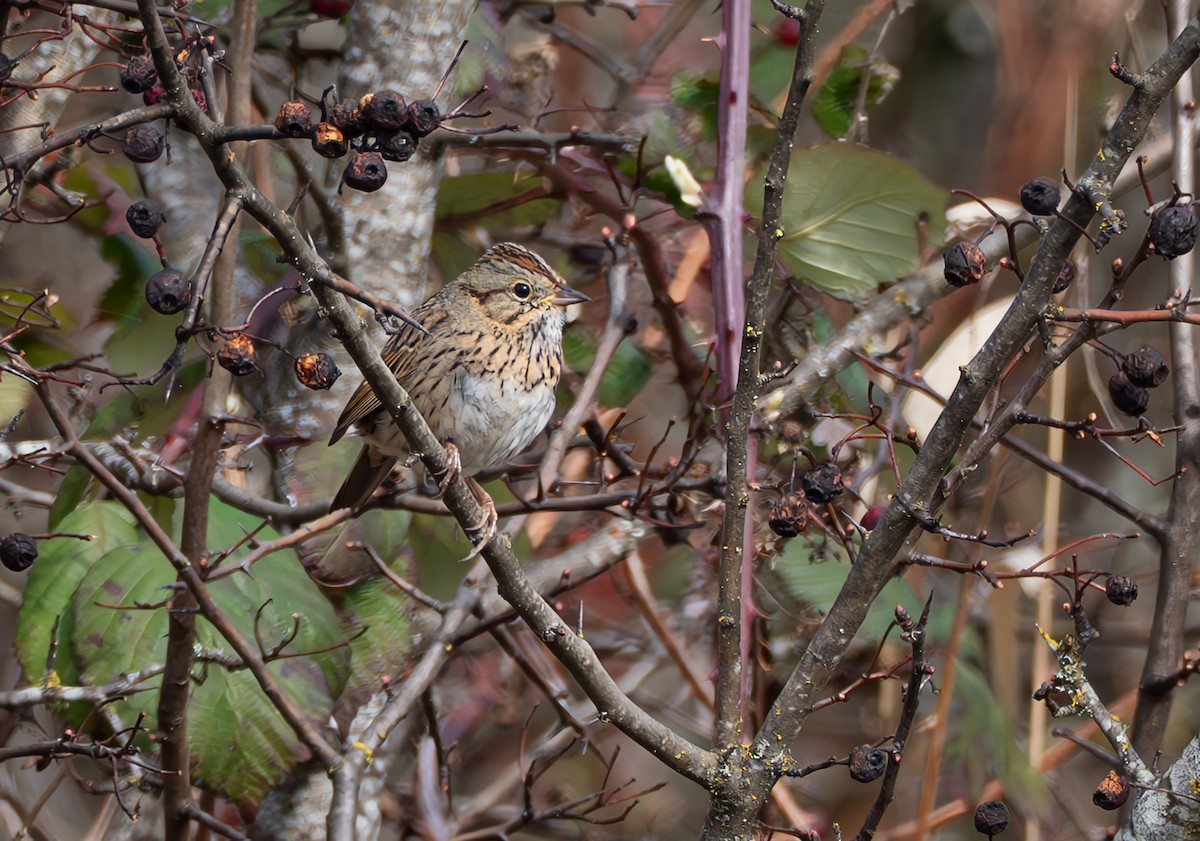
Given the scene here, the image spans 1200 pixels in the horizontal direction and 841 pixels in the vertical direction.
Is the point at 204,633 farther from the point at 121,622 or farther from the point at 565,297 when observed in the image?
the point at 565,297

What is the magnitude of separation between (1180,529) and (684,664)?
1610 millimetres

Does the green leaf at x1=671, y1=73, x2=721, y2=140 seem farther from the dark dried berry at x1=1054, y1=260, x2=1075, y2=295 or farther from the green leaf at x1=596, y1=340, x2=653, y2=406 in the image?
the dark dried berry at x1=1054, y1=260, x2=1075, y2=295

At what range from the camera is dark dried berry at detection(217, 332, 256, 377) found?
2.00m

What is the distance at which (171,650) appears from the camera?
2.61m

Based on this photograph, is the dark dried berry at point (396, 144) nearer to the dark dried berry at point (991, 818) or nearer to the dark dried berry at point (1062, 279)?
the dark dried berry at point (1062, 279)

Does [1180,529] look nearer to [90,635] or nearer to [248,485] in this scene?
[90,635]

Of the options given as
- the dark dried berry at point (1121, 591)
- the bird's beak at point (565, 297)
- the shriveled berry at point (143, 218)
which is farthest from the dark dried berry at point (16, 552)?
the dark dried berry at point (1121, 591)

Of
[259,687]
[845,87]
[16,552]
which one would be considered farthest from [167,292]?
[845,87]

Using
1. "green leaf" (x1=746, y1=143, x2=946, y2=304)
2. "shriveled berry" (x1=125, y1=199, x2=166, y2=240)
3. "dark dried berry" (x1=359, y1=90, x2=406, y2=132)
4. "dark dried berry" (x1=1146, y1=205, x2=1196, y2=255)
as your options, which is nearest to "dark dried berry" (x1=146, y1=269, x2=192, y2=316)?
"shriveled berry" (x1=125, y1=199, x2=166, y2=240)

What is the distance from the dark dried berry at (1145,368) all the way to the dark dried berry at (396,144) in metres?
1.26

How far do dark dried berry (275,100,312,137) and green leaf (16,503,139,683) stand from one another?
5.10ft

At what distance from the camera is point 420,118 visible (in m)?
1.77

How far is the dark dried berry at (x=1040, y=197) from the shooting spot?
203cm

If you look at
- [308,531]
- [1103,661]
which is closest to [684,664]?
[308,531]
